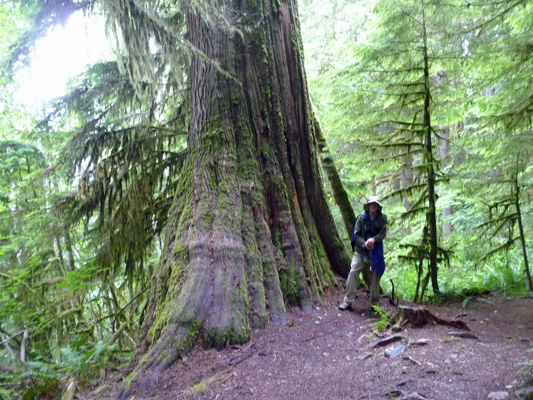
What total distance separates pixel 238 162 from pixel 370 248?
2.20 m

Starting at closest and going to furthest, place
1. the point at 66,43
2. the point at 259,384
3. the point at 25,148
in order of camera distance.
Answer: the point at 259,384 → the point at 66,43 → the point at 25,148

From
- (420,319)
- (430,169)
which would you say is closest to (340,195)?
(430,169)

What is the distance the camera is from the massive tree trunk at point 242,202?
4.18 metres

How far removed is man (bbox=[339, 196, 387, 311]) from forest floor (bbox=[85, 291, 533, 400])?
2.09ft

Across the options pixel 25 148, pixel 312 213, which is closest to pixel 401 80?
pixel 312 213

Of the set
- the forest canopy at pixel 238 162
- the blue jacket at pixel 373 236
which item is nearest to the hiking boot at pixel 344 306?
the forest canopy at pixel 238 162

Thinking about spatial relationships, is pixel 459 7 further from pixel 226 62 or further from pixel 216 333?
pixel 216 333

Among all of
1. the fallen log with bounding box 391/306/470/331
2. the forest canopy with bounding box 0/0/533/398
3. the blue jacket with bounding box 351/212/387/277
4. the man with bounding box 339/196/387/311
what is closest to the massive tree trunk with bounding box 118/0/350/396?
the forest canopy with bounding box 0/0/533/398

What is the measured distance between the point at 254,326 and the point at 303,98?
3928mm

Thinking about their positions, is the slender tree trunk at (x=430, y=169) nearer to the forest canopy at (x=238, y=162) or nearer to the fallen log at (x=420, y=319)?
the forest canopy at (x=238, y=162)

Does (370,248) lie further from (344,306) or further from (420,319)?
(420,319)

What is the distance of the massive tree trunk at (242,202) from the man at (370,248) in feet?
1.64

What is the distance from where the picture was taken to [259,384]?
3.31m

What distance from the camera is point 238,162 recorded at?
5398 mm
